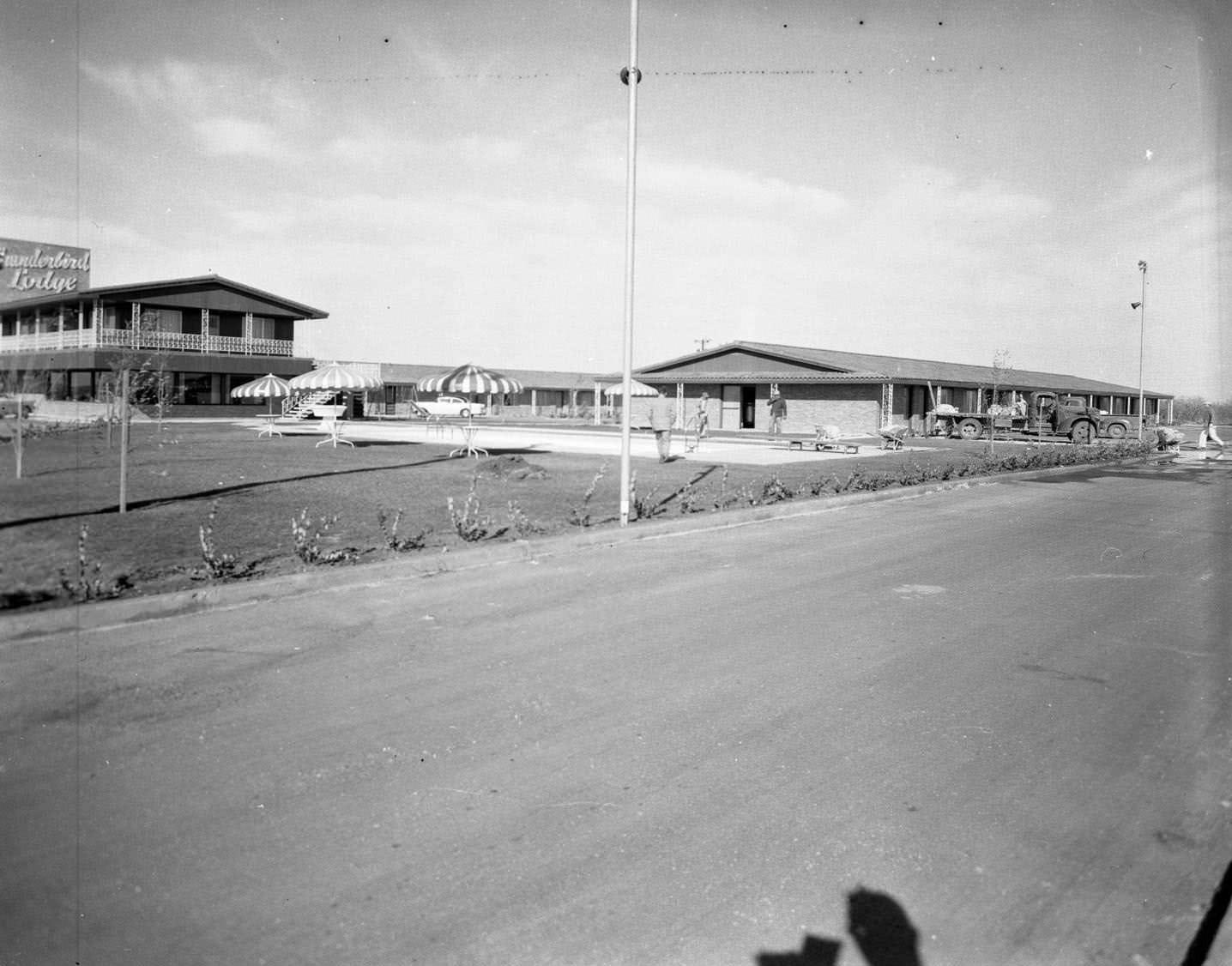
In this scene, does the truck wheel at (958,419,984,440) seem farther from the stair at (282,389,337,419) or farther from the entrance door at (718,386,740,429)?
the stair at (282,389,337,419)

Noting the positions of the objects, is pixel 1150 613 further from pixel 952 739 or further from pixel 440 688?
pixel 440 688

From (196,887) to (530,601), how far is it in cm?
486

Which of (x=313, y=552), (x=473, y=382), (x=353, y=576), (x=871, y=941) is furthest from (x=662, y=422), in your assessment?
(x=871, y=941)

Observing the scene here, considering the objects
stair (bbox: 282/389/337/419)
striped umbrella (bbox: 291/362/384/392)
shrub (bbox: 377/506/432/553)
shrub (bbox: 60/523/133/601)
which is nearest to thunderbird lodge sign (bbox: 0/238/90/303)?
shrub (bbox: 60/523/133/601)

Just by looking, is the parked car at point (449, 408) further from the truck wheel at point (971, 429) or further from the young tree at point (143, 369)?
the young tree at point (143, 369)

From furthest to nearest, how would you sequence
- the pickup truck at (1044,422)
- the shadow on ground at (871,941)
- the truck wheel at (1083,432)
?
the pickup truck at (1044,422)
the truck wheel at (1083,432)
the shadow on ground at (871,941)

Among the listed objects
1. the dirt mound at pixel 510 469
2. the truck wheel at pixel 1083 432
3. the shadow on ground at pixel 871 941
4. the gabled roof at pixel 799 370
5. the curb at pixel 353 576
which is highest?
the gabled roof at pixel 799 370

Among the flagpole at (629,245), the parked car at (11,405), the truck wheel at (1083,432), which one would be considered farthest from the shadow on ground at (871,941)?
the truck wheel at (1083,432)

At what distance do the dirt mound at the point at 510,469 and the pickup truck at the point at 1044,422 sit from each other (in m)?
27.1

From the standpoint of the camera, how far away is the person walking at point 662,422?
23422mm

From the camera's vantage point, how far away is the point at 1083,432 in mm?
40812

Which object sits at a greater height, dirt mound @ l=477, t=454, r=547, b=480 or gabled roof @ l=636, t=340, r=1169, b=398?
gabled roof @ l=636, t=340, r=1169, b=398

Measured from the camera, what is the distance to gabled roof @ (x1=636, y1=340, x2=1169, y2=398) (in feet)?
147

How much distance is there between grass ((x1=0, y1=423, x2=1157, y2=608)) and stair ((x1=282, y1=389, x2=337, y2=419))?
52.0 feet
